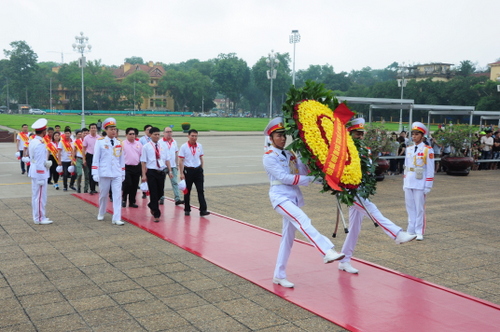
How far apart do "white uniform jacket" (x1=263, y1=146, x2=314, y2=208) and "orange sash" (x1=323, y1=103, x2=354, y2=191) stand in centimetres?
30

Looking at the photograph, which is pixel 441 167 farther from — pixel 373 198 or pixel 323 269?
pixel 323 269

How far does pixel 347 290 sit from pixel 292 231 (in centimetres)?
97

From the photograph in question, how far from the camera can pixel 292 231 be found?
229 inches

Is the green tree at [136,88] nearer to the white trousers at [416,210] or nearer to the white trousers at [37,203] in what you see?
the white trousers at [37,203]

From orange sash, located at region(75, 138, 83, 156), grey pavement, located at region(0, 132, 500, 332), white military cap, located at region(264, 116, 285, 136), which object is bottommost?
grey pavement, located at region(0, 132, 500, 332)

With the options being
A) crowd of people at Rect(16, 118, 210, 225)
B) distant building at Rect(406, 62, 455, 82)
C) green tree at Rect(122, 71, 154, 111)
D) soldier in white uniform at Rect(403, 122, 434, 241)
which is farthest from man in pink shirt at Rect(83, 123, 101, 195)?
green tree at Rect(122, 71, 154, 111)

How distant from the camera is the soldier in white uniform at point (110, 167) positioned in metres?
9.31

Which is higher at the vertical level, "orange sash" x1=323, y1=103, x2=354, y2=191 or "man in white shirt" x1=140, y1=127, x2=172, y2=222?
"orange sash" x1=323, y1=103, x2=354, y2=191

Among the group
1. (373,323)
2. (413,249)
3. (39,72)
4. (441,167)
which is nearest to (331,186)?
(373,323)

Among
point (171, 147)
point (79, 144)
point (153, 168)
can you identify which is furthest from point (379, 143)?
point (79, 144)

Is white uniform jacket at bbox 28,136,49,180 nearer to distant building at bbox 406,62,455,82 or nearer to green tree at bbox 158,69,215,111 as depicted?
distant building at bbox 406,62,455,82

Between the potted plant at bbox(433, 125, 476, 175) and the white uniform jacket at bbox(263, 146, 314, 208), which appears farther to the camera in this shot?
Answer: the potted plant at bbox(433, 125, 476, 175)

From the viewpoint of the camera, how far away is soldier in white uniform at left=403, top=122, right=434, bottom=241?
28.3ft

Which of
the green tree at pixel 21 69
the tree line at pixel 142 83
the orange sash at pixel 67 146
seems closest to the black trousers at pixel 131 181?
the orange sash at pixel 67 146
